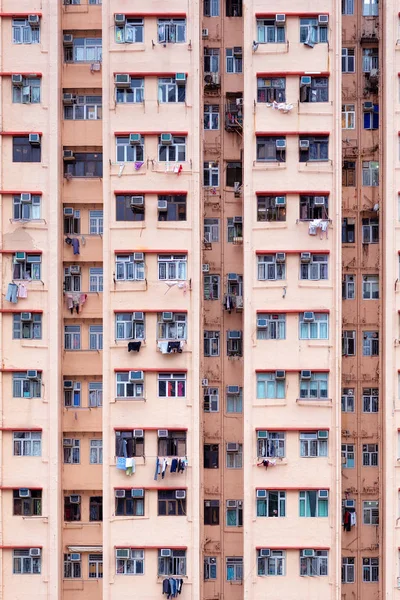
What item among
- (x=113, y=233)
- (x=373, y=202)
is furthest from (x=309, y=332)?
(x=113, y=233)

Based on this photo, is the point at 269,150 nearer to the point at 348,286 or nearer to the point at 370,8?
the point at 348,286

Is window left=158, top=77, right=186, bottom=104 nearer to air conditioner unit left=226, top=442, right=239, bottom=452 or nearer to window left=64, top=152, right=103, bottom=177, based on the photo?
window left=64, top=152, right=103, bottom=177

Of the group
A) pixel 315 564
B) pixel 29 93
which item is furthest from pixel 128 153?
pixel 315 564

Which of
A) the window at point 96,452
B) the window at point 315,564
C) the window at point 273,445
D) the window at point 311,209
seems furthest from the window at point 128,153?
the window at point 315,564

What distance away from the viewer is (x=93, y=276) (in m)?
17.4

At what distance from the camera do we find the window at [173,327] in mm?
16875

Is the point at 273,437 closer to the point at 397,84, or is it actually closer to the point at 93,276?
the point at 93,276

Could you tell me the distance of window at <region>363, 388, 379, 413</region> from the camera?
56.8ft

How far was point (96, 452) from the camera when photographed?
17.3m

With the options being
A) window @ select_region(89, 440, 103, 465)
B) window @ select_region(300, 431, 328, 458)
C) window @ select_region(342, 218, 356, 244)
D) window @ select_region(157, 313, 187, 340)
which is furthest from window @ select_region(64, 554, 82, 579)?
window @ select_region(342, 218, 356, 244)

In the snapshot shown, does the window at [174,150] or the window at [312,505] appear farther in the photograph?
the window at [174,150]

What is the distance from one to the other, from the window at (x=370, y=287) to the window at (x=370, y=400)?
7.94 feet

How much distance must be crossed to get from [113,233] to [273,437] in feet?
21.5

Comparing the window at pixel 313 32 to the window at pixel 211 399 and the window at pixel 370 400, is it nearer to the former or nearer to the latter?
the window at pixel 370 400
